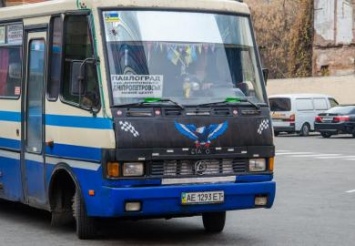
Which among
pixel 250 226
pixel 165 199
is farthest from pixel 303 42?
pixel 165 199

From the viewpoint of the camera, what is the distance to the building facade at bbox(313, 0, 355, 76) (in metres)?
51.9

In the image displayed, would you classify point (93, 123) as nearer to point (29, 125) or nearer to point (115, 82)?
point (115, 82)

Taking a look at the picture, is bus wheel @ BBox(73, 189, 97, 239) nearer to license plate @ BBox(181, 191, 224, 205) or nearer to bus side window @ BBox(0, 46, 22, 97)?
license plate @ BBox(181, 191, 224, 205)

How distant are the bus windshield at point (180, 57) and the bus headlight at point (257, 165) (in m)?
0.72

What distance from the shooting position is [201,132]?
975 centimetres

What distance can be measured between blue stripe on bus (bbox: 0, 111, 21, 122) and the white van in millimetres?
27479

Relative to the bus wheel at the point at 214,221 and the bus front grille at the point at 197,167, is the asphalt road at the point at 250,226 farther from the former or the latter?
the bus front grille at the point at 197,167

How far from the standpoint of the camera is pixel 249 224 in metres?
12.0

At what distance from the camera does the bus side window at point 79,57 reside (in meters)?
9.78

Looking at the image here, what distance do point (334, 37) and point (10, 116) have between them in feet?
140

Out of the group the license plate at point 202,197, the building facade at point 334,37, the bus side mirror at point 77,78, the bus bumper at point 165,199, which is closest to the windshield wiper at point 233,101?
the bus bumper at point 165,199

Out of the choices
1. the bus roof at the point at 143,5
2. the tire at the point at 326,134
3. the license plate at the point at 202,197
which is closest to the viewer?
the license plate at the point at 202,197

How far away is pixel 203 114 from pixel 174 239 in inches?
66.5

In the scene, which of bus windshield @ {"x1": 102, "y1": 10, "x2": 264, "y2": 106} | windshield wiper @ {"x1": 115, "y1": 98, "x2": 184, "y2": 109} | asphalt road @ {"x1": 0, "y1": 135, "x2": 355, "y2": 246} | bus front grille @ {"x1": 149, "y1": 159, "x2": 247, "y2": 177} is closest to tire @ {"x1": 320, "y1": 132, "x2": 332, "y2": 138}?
asphalt road @ {"x1": 0, "y1": 135, "x2": 355, "y2": 246}
